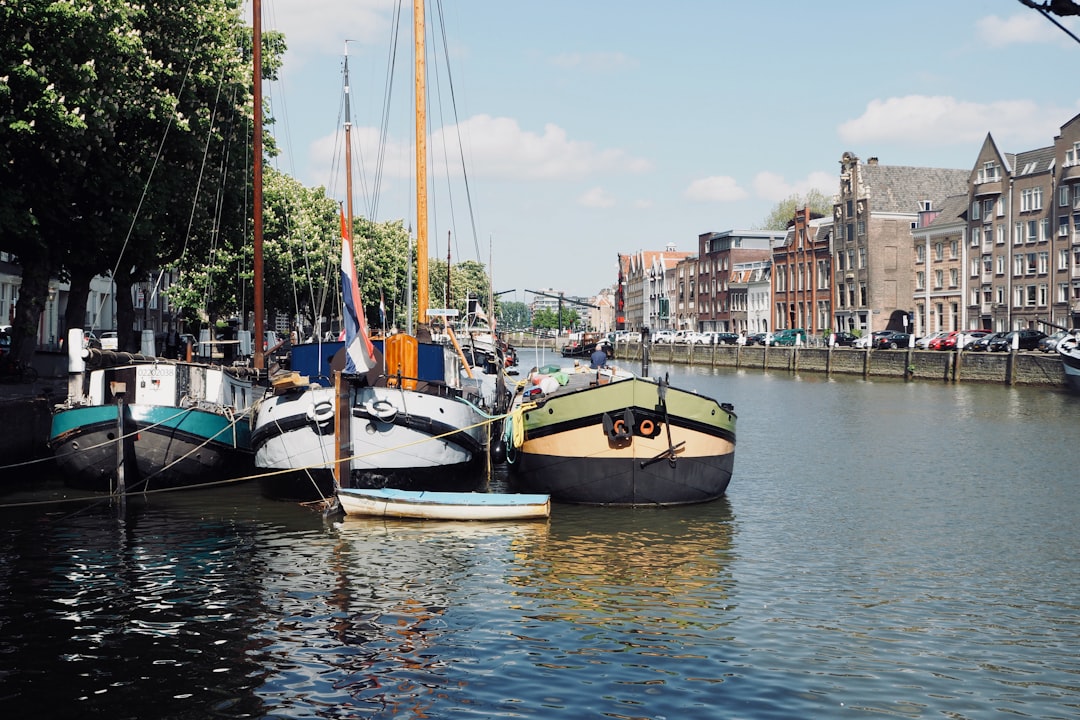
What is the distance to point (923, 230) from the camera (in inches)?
4331

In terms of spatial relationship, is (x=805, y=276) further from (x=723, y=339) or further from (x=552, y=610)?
(x=552, y=610)

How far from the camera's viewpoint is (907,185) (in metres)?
119

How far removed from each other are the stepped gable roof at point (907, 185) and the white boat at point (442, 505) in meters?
103

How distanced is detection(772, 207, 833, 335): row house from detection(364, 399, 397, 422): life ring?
355ft

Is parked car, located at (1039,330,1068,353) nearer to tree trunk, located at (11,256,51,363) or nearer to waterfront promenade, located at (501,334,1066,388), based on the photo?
waterfront promenade, located at (501,334,1066,388)

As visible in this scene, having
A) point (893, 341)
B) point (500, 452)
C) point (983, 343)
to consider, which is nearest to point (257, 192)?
point (500, 452)

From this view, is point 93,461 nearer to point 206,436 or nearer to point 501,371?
point 206,436

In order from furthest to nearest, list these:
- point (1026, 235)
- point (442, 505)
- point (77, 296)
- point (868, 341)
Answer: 1. point (1026, 235)
2. point (868, 341)
3. point (77, 296)
4. point (442, 505)

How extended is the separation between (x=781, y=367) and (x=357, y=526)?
82719 mm

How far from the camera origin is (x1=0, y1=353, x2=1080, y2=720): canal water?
11711mm

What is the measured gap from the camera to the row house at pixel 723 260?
163250 millimetres

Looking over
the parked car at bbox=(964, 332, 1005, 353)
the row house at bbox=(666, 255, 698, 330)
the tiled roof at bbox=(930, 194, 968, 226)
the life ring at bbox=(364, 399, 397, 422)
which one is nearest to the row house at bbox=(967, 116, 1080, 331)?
the tiled roof at bbox=(930, 194, 968, 226)

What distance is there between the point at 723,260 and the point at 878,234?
164 feet

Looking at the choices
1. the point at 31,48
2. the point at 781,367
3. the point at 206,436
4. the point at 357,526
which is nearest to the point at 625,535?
the point at 357,526
